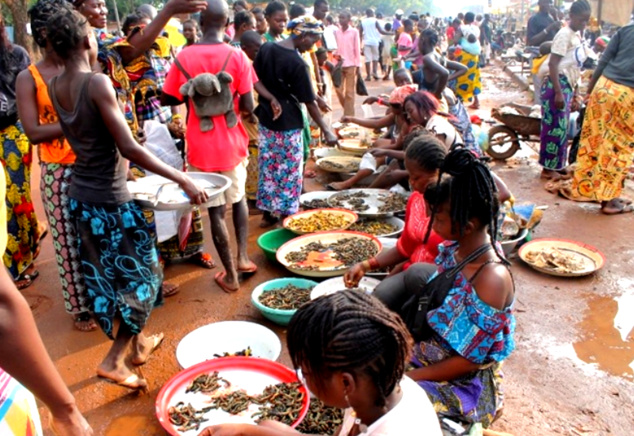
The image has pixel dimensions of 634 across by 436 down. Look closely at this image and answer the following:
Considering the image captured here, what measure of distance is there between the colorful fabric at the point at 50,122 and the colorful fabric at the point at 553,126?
204 inches

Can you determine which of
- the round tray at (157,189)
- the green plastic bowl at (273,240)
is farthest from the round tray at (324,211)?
the round tray at (157,189)

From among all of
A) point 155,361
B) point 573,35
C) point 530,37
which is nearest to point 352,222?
point 155,361

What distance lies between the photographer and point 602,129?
17.6 ft

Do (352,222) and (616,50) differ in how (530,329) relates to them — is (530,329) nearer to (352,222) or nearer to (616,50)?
(352,222)

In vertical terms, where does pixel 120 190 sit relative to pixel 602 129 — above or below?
above

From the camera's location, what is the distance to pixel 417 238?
123 inches

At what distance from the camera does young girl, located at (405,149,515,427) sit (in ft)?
6.75

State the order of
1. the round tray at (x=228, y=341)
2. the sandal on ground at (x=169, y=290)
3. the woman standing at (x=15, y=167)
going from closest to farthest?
the round tray at (x=228, y=341) < the woman standing at (x=15, y=167) < the sandal on ground at (x=169, y=290)

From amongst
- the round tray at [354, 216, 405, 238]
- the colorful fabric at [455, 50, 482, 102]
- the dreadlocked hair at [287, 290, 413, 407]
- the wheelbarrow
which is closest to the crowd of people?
the dreadlocked hair at [287, 290, 413, 407]

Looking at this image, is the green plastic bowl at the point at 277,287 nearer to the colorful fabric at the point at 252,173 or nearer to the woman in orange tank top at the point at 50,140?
the woman in orange tank top at the point at 50,140

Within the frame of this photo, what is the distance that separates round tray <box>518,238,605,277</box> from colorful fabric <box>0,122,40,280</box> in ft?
13.1

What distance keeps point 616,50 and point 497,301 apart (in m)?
4.24

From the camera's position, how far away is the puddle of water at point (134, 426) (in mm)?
2830

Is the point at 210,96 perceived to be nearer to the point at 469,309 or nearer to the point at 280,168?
the point at 280,168
